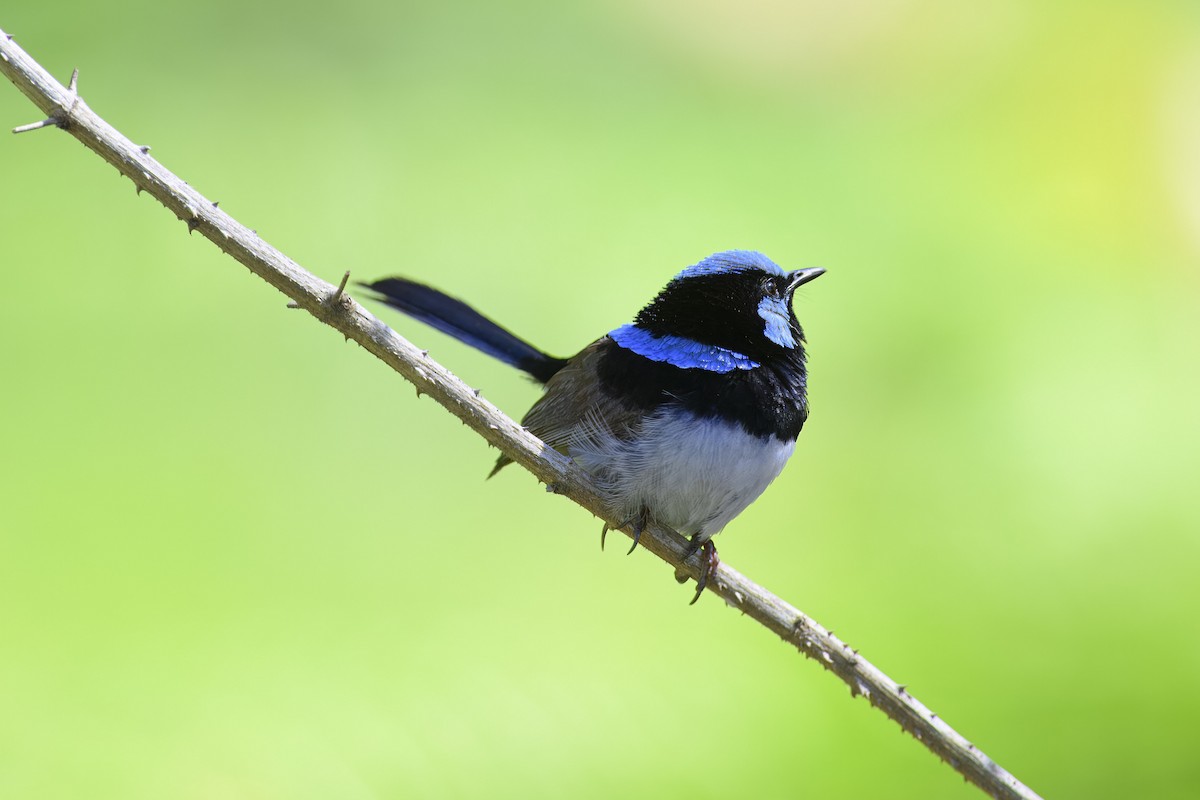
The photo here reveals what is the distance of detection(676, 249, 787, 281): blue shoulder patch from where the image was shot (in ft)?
8.33

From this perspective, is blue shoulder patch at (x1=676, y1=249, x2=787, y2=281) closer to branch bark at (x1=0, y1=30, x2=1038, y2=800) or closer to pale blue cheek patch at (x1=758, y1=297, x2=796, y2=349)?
pale blue cheek patch at (x1=758, y1=297, x2=796, y2=349)

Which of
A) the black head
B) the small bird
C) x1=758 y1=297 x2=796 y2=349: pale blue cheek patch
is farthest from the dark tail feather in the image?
x1=758 y1=297 x2=796 y2=349: pale blue cheek patch

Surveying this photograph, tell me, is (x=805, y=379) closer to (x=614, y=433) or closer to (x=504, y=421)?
(x=614, y=433)

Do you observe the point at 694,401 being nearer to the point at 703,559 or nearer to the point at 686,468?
the point at 686,468

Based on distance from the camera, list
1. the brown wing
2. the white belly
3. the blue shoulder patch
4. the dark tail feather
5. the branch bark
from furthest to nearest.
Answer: the dark tail feather < the blue shoulder patch < the brown wing < the white belly < the branch bark

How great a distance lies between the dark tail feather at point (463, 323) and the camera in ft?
8.89

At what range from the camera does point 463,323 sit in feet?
9.30

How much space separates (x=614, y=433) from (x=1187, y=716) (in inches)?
91.4

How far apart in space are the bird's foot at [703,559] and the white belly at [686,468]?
0.17 feet

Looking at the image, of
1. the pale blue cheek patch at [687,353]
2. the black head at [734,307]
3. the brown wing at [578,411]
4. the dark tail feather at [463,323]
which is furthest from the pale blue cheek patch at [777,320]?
the dark tail feather at [463,323]

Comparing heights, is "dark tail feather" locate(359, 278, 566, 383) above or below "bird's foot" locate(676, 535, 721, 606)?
above

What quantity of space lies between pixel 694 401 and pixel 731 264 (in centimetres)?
42

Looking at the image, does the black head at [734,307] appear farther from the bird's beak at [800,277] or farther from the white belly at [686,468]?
the white belly at [686,468]

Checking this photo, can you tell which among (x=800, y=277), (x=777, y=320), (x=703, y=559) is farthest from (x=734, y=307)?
(x=703, y=559)
